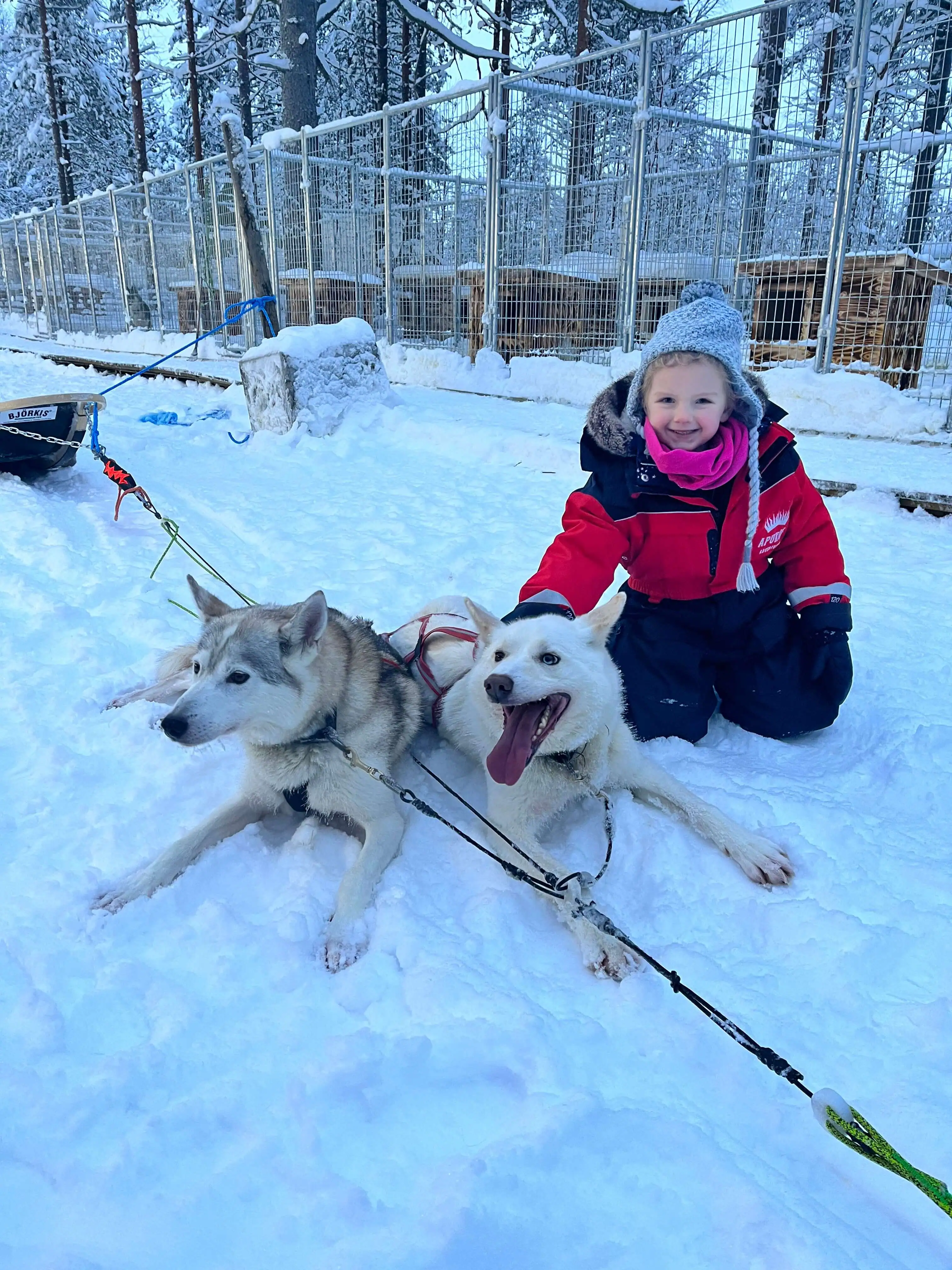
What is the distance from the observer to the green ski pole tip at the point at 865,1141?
107 centimetres

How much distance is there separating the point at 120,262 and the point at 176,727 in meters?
20.0

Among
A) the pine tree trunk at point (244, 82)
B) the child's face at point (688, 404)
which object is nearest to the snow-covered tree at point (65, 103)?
the pine tree trunk at point (244, 82)

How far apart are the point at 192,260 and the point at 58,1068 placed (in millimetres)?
17143

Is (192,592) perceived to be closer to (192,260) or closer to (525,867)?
(525,867)

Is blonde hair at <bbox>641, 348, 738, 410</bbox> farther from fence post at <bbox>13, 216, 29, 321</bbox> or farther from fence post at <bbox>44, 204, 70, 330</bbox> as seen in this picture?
fence post at <bbox>13, 216, 29, 321</bbox>

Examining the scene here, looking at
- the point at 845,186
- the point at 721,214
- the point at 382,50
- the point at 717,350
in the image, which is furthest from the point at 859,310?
the point at 382,50

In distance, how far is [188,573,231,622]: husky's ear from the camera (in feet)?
7.84

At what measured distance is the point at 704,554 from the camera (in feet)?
8.93

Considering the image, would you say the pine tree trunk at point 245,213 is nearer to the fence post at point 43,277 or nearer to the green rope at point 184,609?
the green rope at point 184,609

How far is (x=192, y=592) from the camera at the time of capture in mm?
2375

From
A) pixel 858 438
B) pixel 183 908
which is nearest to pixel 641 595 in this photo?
pixel 183 908

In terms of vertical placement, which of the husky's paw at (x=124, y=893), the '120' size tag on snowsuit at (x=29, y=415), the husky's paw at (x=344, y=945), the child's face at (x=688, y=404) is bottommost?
the husky's paw at (x=344, y=945)

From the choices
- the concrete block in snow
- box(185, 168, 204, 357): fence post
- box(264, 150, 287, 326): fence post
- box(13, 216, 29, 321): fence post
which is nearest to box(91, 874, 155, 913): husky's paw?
the concrete block in snow

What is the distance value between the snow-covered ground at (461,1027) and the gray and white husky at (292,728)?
0.23 feet
